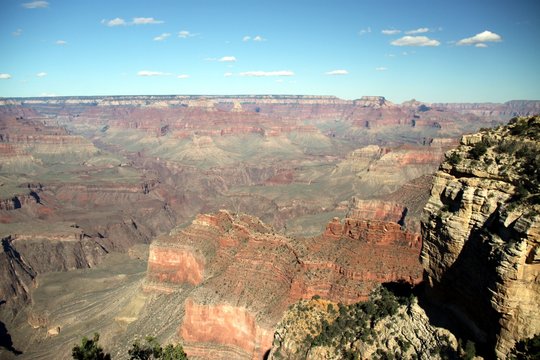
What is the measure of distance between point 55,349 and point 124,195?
115 meters

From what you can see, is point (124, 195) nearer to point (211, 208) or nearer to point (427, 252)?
point (211, 208)

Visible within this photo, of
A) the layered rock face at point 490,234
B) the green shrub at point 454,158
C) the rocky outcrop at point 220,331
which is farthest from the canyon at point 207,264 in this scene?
the green shrub at point 454,158

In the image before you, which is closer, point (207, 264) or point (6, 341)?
point (207, 264)

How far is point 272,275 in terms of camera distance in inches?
1779

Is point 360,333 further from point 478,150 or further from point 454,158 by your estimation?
point 478,150

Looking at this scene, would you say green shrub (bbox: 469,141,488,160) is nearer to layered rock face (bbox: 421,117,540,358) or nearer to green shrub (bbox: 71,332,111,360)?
layered rock face (bbox: 421,117,540,358)

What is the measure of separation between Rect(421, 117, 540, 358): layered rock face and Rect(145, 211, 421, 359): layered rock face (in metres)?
10.6

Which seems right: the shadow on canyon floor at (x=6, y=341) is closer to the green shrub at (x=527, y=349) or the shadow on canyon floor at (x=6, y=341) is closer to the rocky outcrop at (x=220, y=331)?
the rocky outcrop at (x=220, y=331)

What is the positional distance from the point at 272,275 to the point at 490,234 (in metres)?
25.7

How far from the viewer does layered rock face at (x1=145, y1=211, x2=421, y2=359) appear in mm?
39781

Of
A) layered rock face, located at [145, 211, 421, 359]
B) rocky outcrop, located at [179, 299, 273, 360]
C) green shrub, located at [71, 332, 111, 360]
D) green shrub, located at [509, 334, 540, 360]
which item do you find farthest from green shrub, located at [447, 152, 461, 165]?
green shrub, located at [71, 332, 111, 360]

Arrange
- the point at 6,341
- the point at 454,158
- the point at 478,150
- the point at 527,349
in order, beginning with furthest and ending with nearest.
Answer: the point at 6,341, the point at 454,158, the point at 478,150, the point at 527,349

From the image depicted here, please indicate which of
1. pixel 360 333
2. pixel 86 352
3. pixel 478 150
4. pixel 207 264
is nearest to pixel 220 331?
pixel 207 264

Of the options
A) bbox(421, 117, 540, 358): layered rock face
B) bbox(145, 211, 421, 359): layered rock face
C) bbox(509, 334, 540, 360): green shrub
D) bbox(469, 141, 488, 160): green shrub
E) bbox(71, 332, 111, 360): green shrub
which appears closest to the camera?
bbox(421, 117, 540, 358): layered rock face
